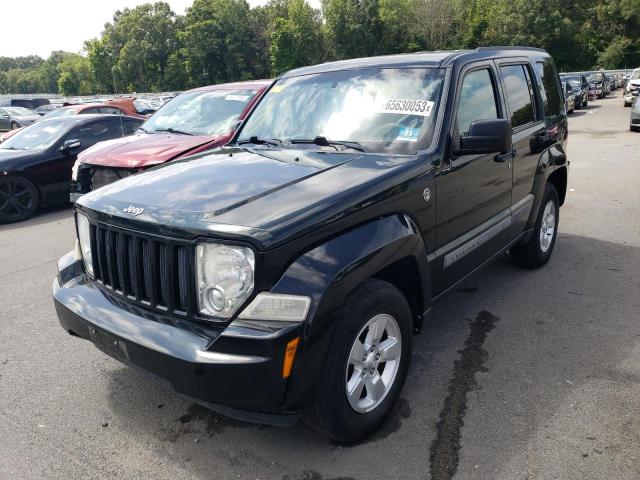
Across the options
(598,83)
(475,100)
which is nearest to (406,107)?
(475,100)

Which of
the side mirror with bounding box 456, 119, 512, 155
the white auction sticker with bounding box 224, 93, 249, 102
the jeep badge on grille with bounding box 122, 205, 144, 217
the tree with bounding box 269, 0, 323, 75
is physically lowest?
the jeep badge on grille with bounding box 122, 205, 144, 217

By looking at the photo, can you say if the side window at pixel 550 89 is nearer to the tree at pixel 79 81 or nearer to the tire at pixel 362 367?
the tire at pixel 362 367

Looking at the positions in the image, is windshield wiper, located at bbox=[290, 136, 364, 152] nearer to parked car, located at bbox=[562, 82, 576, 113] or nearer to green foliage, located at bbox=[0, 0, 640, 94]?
parked car, located at bbox=[562, 82, 576, 113]

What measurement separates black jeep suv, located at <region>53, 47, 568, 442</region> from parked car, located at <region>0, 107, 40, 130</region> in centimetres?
2663

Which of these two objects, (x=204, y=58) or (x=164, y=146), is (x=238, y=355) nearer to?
(x=164, y=146)

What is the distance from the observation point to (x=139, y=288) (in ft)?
9.02

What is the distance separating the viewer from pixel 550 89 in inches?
211

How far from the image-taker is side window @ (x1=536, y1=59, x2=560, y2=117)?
516cm

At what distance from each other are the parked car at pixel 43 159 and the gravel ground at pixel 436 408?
4040 millimetres

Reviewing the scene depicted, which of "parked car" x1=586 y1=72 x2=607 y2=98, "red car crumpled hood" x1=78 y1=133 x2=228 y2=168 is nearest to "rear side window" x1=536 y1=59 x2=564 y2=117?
"red car crumpled hood" x1=78 y1=133 x2=228 y2=168

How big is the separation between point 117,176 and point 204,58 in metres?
89.4

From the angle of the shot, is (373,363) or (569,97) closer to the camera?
(373,363)

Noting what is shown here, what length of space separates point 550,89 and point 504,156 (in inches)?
64.1

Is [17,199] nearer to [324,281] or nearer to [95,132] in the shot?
[95,132]
